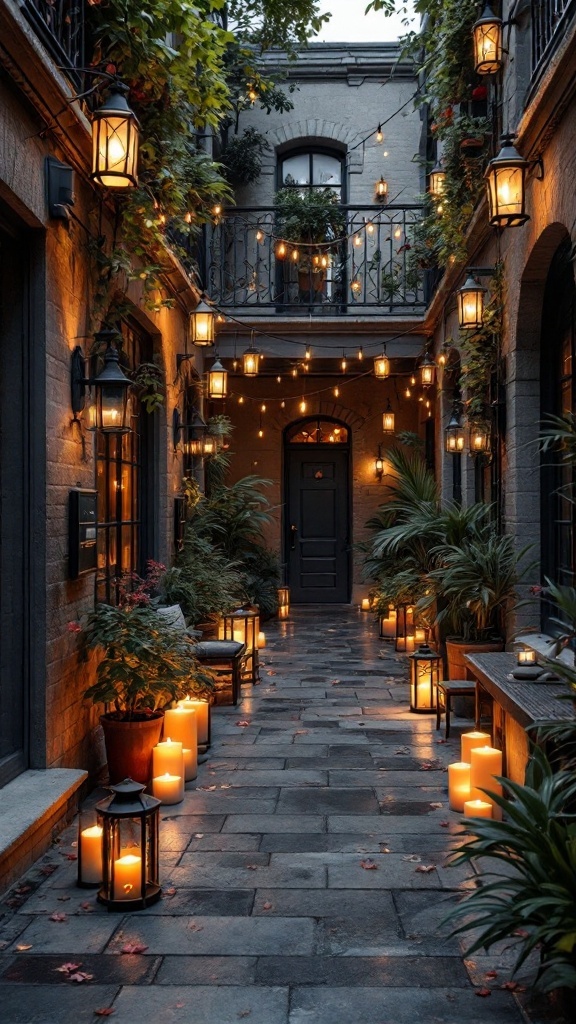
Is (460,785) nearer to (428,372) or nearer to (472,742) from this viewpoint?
(472,742)

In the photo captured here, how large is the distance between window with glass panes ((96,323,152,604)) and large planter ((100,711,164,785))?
1009 mm

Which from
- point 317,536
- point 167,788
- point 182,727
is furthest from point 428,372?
point 167,788

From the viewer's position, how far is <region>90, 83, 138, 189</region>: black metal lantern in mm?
4359

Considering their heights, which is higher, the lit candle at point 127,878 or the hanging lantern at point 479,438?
the hanging lantern at point 479,438

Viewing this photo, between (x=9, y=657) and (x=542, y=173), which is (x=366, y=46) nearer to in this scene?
(x=542, y=173)

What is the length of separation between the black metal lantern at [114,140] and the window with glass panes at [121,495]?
4.98ft

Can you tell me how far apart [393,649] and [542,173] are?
5907 mm

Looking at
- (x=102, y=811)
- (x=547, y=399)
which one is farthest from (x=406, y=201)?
(x=102, y=811)

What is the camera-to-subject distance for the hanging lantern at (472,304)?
6.75m

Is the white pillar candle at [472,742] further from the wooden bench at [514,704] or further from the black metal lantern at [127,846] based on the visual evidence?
the black metal lantern at [127,846]

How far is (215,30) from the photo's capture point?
18.2 ft

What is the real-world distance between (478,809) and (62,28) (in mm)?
4193

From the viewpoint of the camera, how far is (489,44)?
6.07 meters

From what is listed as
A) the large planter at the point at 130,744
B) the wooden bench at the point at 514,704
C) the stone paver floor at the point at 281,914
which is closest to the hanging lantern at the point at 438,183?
the wooden bench at the point at 514,704
